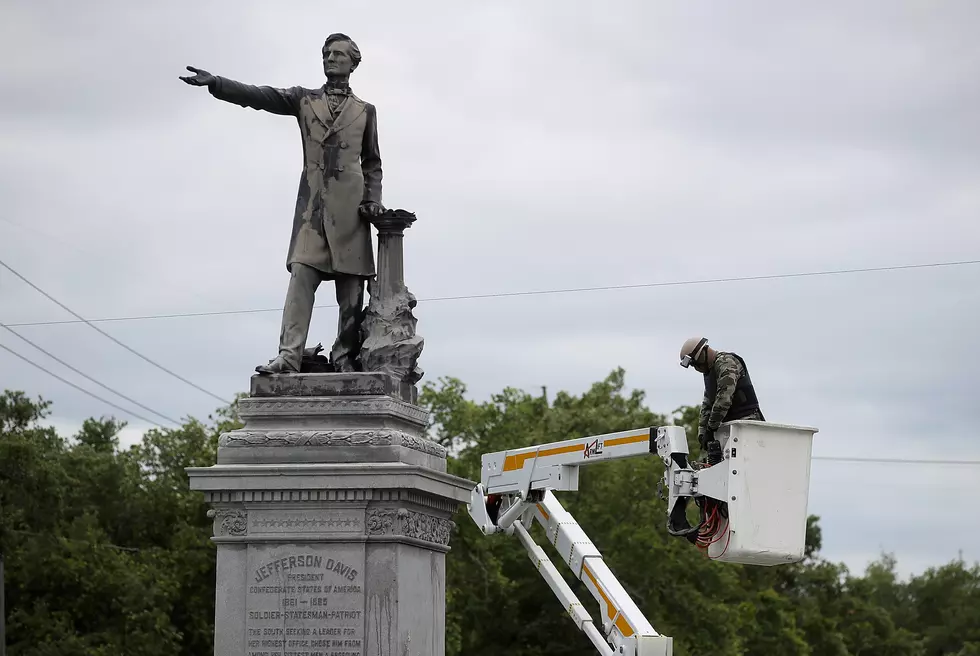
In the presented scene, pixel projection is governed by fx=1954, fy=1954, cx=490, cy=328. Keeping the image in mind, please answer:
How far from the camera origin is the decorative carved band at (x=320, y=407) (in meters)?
19.2

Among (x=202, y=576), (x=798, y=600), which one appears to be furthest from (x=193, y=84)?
(x=798, y=600)

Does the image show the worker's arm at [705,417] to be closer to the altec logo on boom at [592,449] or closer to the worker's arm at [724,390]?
the worker's arm at [724,390]

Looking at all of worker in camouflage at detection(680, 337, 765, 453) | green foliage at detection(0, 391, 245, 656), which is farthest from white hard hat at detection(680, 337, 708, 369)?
green foliage at detection(0, 391, 245, 656)

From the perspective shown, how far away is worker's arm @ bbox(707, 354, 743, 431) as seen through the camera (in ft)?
65.3

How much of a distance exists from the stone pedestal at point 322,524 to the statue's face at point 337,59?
3.32 metres

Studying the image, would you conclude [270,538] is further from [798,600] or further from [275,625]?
[798,600]

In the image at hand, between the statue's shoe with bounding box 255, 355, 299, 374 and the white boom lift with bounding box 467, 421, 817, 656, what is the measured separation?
4303 millimetres

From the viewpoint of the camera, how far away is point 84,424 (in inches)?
2896

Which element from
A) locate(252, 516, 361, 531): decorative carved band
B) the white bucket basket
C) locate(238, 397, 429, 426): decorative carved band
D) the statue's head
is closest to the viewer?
locate(252, 516, 361, 531): decorative carved band

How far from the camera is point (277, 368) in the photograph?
19688mm

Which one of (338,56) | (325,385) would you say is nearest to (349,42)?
(338,56)

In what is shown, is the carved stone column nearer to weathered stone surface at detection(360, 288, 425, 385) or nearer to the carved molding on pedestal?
weathered stone surface at detection(360, 288, 425, 385)

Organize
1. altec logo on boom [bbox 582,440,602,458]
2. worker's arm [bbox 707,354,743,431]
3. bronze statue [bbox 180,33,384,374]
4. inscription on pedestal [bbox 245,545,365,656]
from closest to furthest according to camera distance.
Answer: inscription on pedestal [bbox 245,545,365,656] < worker's arm [bbox 707,354,743,431] < bronze statue [bbox 180,33,384,374] < altec logo on boom [bbox 582,440,602,458]

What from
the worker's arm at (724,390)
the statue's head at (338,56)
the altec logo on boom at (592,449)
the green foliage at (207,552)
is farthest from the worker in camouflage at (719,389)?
the green foliage at (207,552)
